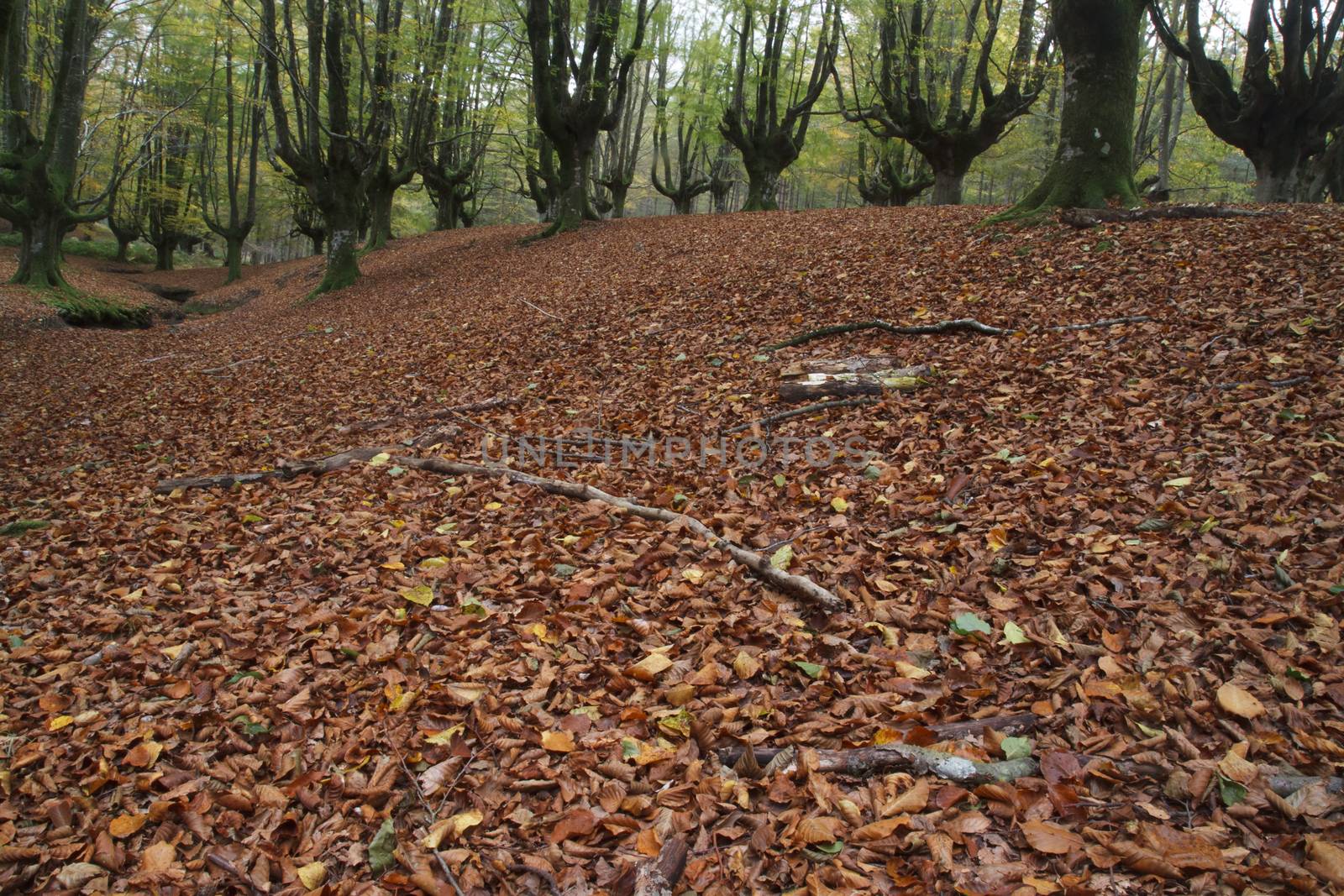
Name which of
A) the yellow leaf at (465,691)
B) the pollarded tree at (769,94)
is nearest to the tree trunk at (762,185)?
the pollarded tree at (769,94)

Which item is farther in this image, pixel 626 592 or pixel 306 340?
pixel 306 340

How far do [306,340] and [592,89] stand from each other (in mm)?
7583

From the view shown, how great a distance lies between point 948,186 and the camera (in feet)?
50.4

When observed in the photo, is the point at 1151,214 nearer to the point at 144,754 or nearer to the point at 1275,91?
the point at 1275,91

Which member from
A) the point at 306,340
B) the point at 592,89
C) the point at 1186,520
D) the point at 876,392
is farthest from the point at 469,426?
the point at 592,89

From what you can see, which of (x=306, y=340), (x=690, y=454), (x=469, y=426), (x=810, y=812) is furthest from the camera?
(x=306, y=340)

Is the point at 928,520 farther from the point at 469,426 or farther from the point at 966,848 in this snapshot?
the point at 469,426

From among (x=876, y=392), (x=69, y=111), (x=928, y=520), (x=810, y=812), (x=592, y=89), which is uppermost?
(x=592, y=89)

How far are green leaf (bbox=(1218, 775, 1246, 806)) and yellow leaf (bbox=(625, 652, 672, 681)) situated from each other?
1.71m

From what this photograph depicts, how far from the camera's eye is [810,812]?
193 centimetres

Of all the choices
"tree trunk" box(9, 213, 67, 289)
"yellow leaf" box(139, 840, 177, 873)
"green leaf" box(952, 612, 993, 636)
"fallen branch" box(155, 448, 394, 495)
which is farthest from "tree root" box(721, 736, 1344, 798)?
"tree trunk" box(9, 213, 67, 289)

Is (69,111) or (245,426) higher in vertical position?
(69,111)

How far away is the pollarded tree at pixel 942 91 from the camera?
1343cm

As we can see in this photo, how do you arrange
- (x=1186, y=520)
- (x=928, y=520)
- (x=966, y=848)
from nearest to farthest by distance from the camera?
(x=966, y=848), (x=1186, y=520), (x=928, y=520)
